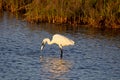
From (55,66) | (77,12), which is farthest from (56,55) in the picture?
(77,12)

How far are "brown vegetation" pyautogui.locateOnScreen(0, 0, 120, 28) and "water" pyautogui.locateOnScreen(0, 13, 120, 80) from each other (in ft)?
1.79

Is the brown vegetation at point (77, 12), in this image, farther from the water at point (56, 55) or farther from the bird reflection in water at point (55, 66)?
the bird reflection in water at point (55, 66)

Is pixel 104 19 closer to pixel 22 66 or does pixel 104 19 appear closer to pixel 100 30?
pixel 100 30

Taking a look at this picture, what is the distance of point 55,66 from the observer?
14.7 meters

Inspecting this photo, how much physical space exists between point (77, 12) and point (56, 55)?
700 cm

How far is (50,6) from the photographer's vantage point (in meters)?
23.1

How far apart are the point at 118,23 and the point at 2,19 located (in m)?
5.71

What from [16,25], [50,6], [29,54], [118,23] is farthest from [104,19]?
[29,54]

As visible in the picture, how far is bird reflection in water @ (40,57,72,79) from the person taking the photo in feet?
45.0

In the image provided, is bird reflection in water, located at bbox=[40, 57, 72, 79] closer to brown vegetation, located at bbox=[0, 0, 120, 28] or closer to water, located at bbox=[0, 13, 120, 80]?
water, located at bbox=[0, 13, 120, 80]

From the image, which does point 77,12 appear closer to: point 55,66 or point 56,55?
point 56,55

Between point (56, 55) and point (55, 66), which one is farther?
point (56, 55)

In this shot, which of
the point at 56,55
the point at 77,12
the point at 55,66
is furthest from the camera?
the point at 77,12

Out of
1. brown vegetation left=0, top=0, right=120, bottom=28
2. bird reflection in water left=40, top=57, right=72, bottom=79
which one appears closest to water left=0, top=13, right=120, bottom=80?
bird reflection in water left=40, top=57, right=72, bottom=79
